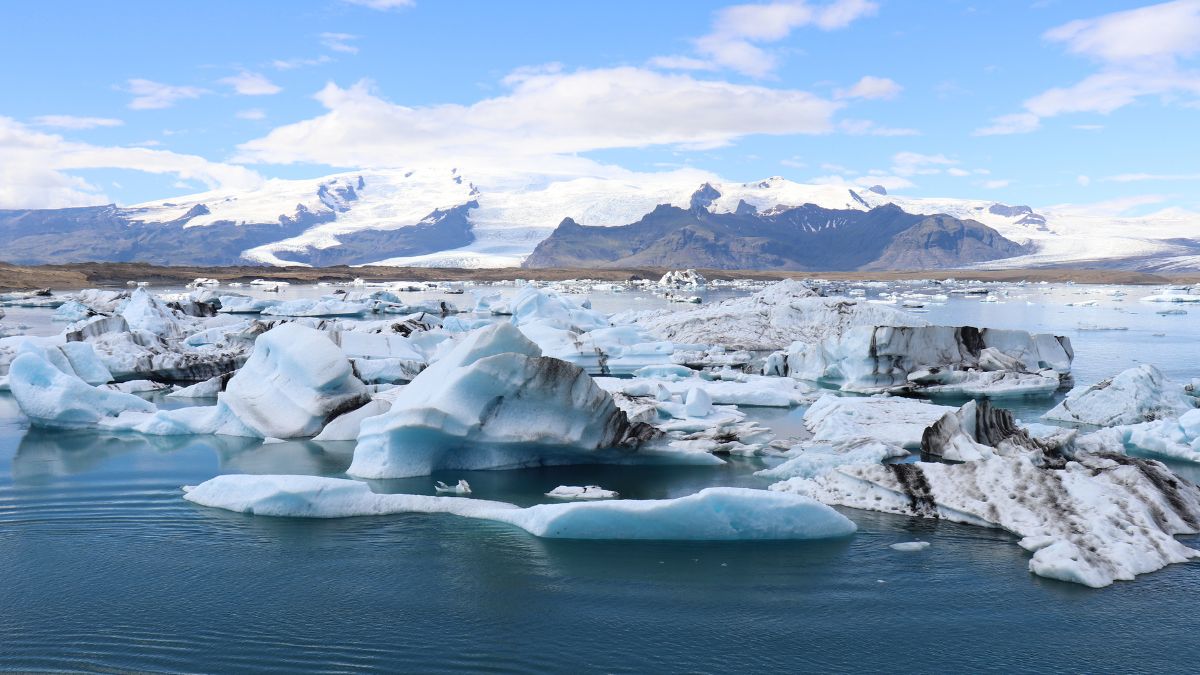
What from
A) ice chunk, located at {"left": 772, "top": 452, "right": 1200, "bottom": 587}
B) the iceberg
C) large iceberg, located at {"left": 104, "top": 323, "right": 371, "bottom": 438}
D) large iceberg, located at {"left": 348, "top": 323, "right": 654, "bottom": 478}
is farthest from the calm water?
the iceberg

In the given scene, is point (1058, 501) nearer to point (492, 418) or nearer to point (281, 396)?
point (492, 418)

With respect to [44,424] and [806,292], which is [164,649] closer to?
[44,424]

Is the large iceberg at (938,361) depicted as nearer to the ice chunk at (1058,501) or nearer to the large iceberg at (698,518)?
the ice chunk at (1058,501)

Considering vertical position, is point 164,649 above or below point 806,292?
below

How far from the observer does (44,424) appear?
13.0 m

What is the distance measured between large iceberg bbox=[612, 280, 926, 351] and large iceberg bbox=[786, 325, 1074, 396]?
3.87 metres

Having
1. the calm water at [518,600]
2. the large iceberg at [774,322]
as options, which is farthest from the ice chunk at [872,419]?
the large iceberg at [774,322]

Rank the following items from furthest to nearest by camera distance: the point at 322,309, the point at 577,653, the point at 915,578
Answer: the point at 322,309 → the point at 915,578 → the point at 577,653

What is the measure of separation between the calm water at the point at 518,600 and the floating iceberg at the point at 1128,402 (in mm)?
6591

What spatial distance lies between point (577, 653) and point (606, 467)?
5022 millimetres

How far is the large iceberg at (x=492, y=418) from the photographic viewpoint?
9.51 m

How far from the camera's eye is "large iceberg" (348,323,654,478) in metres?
9.51

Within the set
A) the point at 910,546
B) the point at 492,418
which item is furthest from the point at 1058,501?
the point at 492,418

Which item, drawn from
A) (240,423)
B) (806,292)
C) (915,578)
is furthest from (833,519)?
(806,292)
